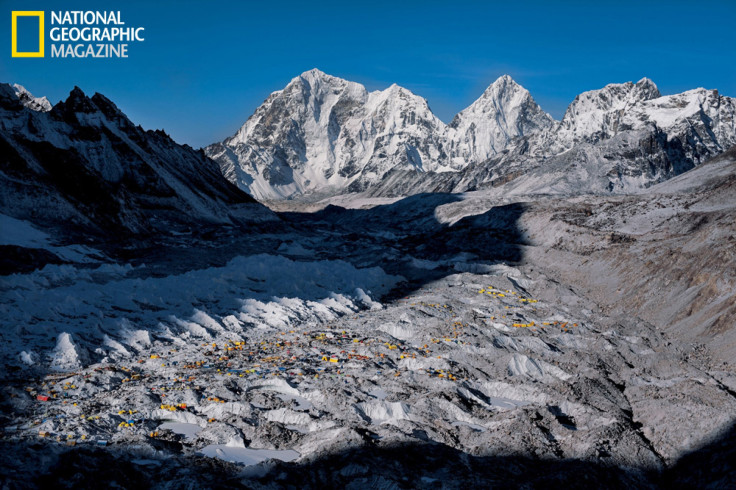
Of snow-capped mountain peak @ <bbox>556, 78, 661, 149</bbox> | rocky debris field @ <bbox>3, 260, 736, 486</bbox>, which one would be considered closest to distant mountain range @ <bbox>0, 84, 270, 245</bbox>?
rocky debris field @ <bbox>3, 260, 736, 486</bbox>

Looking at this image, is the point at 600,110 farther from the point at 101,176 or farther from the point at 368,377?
the point at 368,377

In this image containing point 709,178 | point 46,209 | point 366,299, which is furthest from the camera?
point 709,178

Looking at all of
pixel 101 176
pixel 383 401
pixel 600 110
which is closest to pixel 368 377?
pixel 383 401

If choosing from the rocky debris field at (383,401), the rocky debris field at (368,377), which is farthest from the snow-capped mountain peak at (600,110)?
the rocky debris field at (383,401)

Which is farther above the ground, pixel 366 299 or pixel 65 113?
pixel 65 113

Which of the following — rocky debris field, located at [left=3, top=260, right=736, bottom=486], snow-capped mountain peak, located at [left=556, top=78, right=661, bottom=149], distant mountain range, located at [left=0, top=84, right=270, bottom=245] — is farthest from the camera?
snow-capped mountain peak, located at [left=556, top=78, right=661, bottom=149]

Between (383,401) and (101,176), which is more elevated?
(101,176)

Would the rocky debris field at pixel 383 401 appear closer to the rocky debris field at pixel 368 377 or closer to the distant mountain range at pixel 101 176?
the rocky debris field at pixel 368 377

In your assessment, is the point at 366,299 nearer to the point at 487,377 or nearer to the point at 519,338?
the point at 519,338

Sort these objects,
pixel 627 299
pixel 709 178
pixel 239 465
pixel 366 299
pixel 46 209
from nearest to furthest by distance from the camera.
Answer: pixel 239 465 → pixel 627 299 → pixel 366 299 → pixel 46 209 → pixel 709 178

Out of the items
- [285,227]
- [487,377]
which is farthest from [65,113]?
[487,377]

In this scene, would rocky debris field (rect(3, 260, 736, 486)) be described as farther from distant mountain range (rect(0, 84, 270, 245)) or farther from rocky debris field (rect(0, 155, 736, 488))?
distant mountain range (rect(0, 84, 270, 245))
